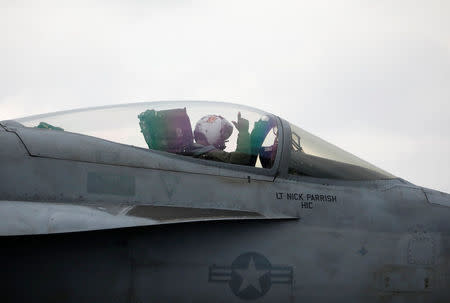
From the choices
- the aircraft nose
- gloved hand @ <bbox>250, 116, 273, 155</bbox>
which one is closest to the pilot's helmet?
gloved hand @ <bbox>250, 116, 273, 155</bbox>

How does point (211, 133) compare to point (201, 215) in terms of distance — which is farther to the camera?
point (211, 133)

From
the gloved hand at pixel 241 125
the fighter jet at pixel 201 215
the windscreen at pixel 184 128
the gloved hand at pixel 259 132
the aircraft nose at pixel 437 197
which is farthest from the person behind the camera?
the aircraft nose at pixel 437 197

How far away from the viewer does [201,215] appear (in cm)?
539

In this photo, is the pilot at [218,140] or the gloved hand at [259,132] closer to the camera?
the pilot at [218,140]

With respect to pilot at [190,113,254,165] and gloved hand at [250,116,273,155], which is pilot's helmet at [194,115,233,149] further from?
gloved hand at [250,116,273,155]

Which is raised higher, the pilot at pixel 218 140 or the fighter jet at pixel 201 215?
the pilot at pixel 218 140

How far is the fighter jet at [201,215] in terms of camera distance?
505cm

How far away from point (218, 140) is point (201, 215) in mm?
995

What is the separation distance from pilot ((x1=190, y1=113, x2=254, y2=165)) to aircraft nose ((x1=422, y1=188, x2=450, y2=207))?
200cm

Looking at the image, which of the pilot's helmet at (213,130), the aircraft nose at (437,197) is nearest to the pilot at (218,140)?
the pilot's helmet at (213,130)

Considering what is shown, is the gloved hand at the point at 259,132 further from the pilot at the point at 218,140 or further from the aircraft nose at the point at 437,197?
the aircraft nose at the point at 437,197

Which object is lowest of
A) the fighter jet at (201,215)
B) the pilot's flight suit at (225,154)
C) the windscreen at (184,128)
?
the fighter jet at (201,215)

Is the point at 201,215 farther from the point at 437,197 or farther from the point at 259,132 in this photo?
the point at 437,197

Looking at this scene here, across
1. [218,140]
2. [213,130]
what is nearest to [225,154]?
[218,140]
